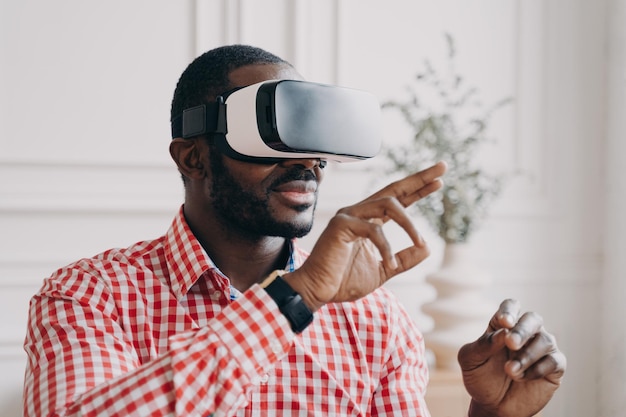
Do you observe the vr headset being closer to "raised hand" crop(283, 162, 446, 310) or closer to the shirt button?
"raised hand" crop(283, 162, 446, 310)

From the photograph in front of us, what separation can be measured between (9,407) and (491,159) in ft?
4.39

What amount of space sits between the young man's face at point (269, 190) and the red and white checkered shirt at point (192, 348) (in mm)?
96

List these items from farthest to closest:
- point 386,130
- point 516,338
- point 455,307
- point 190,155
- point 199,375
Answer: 1. point 386,130
2. point 455,307
3. point 190,155
4. point 516,338
5. point 199,375

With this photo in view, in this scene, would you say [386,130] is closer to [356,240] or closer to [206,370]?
[356,240]

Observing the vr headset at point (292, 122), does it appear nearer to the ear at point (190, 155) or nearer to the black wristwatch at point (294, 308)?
the ear at point (190, 155)

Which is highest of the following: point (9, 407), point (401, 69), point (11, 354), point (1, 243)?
point (401, 69)

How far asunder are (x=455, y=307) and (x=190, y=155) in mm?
797

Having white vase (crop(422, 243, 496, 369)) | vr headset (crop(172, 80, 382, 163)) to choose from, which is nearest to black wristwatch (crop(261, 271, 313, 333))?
vr headset (crop(172, 80, 382, 163))

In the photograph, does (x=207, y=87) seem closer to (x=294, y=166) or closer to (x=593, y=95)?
(x=294, y=166)

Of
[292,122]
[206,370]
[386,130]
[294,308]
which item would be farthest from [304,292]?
[386,130]

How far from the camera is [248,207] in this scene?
3.88 ft

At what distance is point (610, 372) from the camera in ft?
7.05

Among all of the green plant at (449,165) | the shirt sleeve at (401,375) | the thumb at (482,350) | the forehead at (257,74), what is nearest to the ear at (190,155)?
the forehead at (257,74)

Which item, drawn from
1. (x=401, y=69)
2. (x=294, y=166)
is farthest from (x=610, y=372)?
(x=294, y=166)
